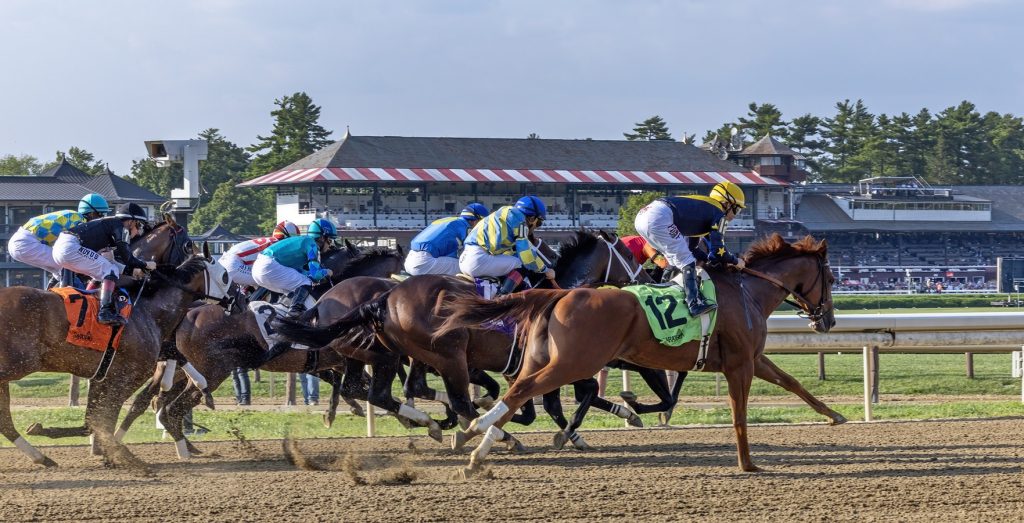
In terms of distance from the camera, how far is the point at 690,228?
7.37 meters

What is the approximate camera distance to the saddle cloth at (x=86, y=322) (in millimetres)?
7543

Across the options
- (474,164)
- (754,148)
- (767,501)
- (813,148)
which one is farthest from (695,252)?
(813,148)

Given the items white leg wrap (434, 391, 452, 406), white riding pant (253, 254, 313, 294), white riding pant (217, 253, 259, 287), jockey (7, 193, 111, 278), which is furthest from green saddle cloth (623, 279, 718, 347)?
jockey (7, 193, 111, 278)

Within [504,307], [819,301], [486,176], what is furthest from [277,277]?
[486,176]

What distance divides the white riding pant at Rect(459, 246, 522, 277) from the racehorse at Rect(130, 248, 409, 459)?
615 mm

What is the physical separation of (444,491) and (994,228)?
5549cm

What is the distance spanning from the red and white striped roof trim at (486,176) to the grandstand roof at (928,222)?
6496 mm

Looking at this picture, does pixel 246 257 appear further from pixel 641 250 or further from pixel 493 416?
pixel 493 416

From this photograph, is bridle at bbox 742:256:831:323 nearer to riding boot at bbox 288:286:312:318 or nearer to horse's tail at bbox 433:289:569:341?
horse's tail at bbox 433:289:569:341

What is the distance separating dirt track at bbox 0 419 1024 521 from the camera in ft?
18.9

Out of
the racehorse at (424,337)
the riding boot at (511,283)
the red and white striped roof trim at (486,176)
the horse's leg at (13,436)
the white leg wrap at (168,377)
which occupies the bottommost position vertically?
the horse's leg at (13,436)

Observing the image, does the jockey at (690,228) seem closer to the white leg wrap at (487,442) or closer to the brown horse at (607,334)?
the brown horse at (607,334)

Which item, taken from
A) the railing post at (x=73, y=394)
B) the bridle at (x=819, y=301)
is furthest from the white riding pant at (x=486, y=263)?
the railing post at (x=73, y=394)

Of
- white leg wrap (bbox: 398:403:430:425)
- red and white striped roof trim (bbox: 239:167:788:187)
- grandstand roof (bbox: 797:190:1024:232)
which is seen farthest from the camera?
grandstand roof (bbox: 797:190:1024:232)
